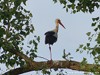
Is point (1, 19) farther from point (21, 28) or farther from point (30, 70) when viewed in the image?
point (30, 70)

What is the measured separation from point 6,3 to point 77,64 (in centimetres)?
311

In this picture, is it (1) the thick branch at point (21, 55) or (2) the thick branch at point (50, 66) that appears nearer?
(2) the thick branch at point (50, 66)

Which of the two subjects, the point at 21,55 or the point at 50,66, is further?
the point at 21,55

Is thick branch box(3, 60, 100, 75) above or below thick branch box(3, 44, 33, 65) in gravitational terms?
below

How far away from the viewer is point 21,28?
14.9 m

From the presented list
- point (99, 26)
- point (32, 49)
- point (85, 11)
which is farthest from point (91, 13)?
point (32, 49)

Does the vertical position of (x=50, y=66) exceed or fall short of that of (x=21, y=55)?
it falls short

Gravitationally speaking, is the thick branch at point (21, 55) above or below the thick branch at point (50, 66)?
above

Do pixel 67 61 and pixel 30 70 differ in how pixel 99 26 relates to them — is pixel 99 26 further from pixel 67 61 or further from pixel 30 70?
pixel 30 70

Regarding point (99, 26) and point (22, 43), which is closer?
point (99, 26)

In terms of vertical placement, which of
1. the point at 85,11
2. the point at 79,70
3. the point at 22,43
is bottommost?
the point at 79,70

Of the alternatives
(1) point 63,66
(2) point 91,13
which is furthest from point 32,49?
(2) point 91,13

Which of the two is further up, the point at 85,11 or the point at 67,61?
the point at 85,11

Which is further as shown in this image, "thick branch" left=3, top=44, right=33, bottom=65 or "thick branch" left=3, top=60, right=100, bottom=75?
"thick branch" left=3, top=44, right=33, bottom=65
